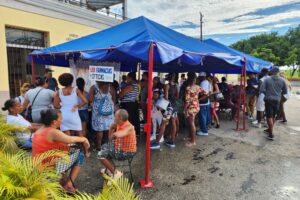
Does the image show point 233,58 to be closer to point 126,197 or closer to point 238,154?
point 238,154

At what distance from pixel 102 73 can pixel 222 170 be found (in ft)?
9.24

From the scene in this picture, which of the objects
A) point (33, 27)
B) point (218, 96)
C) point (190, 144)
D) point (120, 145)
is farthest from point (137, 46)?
point (33, 27)

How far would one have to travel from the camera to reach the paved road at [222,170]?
3.46m

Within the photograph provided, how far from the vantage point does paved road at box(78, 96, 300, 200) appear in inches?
136

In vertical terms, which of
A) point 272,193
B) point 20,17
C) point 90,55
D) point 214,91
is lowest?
point 272,193

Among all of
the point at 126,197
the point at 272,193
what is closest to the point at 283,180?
the point at 272,193

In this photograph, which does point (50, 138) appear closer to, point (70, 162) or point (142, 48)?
point (70, 162)

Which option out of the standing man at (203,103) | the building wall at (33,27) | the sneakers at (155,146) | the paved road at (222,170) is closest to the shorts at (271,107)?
the paved road at (222,170)

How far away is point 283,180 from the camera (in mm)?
3930

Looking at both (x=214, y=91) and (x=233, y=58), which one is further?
(x=214, y=91)

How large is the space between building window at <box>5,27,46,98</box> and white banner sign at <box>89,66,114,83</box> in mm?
6136

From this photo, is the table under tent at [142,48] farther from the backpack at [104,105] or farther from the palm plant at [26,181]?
the palm plant at [26,181]

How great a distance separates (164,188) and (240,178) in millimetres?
1380

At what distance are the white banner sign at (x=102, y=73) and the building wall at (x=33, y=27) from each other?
18.8 feet
